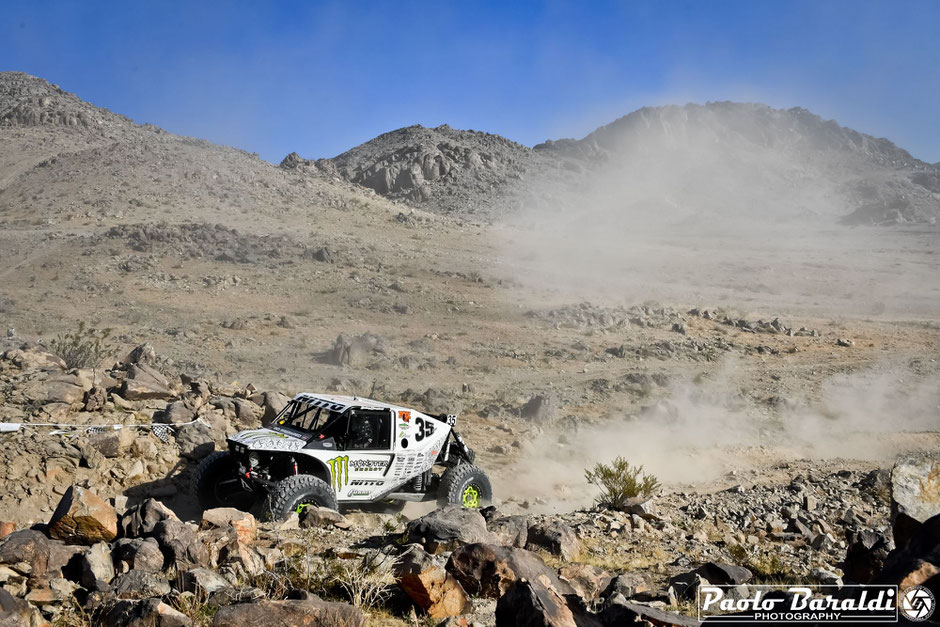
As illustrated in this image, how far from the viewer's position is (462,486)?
30.1 ft

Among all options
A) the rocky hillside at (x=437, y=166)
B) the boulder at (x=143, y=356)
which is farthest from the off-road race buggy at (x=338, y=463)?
the rocky hillside at (x=437, y=166)

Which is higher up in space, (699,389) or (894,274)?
(894,274)

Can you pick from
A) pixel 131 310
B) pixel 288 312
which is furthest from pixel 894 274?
pixel 131 310

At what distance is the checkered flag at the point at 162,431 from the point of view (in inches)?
406

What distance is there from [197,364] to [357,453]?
1182cm

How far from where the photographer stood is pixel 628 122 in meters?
135

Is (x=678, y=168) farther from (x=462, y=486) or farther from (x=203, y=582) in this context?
(x=203, y=582)

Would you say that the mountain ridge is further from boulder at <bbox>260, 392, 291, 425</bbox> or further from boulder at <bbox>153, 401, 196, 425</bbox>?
A: boulder at <bbox>153, 401, 196, 425</bbox>

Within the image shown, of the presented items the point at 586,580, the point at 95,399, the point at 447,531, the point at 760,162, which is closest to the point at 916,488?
the point at 586,580

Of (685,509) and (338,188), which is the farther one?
(338,188)

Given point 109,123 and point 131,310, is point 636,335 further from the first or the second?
point 109,123

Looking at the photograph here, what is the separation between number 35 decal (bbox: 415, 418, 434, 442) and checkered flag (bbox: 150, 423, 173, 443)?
14.0 ft

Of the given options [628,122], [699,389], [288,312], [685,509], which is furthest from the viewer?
[628,122]

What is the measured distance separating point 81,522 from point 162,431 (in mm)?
4702
